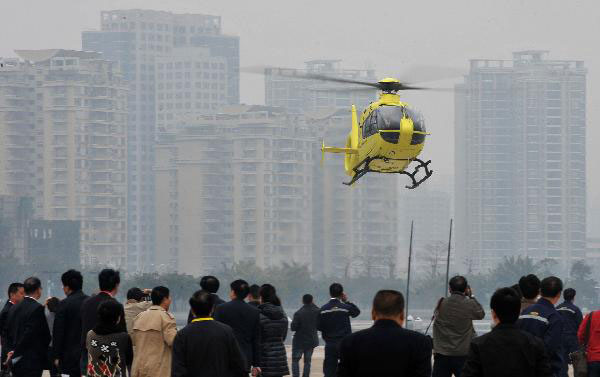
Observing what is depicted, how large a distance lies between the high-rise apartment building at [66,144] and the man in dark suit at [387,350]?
149 meters

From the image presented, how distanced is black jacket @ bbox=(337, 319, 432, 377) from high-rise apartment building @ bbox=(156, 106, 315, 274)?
153178 millimetres

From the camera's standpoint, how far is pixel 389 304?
7.72 meters

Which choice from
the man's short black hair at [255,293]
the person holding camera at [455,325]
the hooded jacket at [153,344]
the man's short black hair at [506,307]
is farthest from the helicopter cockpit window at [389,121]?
the man's short black hair at [506,307]

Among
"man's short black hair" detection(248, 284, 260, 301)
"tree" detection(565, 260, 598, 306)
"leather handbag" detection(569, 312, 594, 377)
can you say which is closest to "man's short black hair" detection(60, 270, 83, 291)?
"man's short black hair" detection(248, 284, 260, 301)

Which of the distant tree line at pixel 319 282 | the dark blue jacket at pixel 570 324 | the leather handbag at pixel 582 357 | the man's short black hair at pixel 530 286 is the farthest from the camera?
the distant tree line at pixel 319 282

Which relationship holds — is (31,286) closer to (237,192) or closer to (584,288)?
(584,288)

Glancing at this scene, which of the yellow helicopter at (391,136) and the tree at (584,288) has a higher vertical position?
the yellow helicopter at (391,136)

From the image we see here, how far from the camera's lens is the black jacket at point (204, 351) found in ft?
Result: 30.7

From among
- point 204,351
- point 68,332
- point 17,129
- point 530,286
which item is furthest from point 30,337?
point 17,129

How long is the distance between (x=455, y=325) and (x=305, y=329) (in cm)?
576

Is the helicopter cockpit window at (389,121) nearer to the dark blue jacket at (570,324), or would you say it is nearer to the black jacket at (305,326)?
the black jacket at (305,326)

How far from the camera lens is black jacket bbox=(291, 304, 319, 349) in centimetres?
1800

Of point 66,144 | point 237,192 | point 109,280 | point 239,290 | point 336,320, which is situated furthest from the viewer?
point 237,192

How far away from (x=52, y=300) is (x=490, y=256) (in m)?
181
